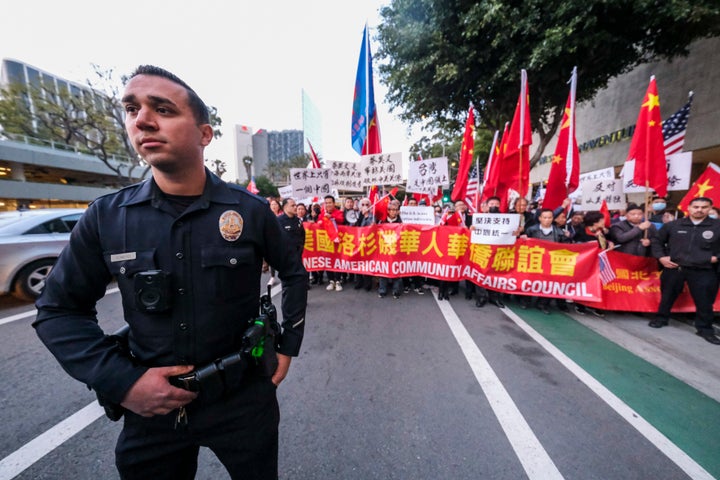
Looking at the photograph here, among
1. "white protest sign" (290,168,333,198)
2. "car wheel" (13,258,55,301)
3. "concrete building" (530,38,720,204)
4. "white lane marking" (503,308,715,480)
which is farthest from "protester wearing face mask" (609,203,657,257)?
"car wheel" (13,258,55,301)

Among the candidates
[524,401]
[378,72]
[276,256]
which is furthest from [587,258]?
[378,72]

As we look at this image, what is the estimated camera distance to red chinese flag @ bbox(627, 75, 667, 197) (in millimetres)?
4359

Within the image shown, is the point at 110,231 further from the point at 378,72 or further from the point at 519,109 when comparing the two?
the point at 378,72

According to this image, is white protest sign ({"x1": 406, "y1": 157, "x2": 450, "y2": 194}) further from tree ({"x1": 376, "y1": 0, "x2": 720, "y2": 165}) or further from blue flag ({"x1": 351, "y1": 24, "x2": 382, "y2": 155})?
tree ({"x1": 376, "y1": 0, "x2": 720, "y2": 165})

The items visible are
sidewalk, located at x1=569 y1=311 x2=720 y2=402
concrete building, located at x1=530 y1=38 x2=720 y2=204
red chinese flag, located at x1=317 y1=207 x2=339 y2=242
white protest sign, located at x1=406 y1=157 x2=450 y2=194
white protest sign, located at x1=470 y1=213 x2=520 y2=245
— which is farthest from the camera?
concrete building, located at x1=530 y1=38 x2=720 y2=204

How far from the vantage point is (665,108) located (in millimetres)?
10398

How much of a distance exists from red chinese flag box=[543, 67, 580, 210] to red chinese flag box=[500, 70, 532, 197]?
0.40m

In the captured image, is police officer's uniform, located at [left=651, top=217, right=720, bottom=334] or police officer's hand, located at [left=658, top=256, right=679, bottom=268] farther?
police officer's hand, located at [left=658, top=256, right=679, bottom=268]

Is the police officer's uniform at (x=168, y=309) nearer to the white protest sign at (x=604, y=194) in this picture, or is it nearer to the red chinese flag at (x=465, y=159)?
the red chinese flag at (x=465, y=159)

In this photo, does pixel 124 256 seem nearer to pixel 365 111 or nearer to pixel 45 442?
pixel 45 442

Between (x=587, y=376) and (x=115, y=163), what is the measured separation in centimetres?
3866

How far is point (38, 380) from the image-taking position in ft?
9.14

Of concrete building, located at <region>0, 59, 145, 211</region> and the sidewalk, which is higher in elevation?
concrete building, located at <region>0, 59, 145, 211</region>

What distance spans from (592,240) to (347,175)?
16.6 ft
